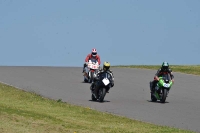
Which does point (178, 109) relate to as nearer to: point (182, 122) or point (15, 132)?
point (182, 122)

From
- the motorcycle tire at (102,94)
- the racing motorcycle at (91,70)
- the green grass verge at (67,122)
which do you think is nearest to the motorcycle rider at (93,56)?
the racing motorcycle at (91,70)

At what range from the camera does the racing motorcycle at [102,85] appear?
2725 cm

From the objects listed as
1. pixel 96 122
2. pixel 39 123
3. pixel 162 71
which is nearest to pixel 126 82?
pixel 162 71

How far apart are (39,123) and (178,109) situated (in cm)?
973

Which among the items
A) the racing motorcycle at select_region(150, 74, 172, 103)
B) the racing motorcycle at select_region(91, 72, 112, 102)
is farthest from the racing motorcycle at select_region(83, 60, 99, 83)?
the racing motorcycle at select_region(91, 72, 112, 102)

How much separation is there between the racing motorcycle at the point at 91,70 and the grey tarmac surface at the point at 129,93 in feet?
1.59

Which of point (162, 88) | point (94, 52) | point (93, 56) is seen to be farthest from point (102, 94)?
point (93, 56)

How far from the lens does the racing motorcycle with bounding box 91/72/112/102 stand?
27250 millimetres

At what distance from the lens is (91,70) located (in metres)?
36.8

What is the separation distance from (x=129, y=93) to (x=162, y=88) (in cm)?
386

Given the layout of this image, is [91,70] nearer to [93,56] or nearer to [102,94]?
[93,56]

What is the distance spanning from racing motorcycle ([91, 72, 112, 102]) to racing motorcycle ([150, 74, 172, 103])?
189 centimetres

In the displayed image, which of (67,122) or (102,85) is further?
(102,85)

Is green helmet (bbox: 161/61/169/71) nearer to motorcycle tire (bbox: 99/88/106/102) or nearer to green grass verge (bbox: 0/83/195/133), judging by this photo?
motorcycle tire (bbox: 99/88/106/102)
